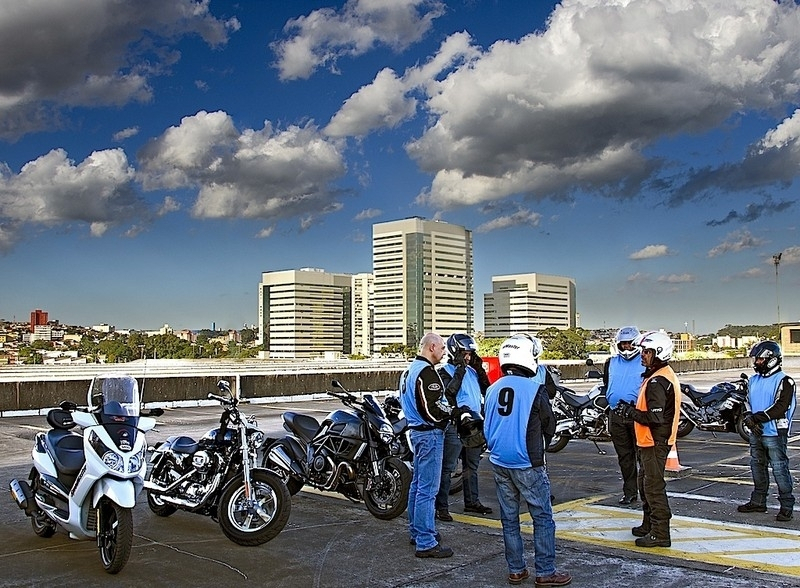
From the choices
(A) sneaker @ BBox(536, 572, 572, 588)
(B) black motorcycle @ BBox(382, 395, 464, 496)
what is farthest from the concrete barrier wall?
(A) sneaker @ BBox(536, 572, 572, 588)

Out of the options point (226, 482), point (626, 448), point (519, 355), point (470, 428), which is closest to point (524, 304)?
point (626, 448)

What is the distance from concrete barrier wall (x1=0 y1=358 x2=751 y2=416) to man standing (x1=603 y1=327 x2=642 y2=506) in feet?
31.5

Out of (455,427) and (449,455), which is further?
(449,455)

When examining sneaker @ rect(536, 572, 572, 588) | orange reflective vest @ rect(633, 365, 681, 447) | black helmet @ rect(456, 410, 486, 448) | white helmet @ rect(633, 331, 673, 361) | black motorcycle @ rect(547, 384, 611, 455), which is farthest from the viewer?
black motorcycle @ rect(547, 384, 611, 455)

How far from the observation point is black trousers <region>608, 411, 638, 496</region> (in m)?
9.49

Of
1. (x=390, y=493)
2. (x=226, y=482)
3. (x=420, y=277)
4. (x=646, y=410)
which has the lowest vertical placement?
(x=390, y=493)

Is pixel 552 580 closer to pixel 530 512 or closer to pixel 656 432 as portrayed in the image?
pixel 530 512

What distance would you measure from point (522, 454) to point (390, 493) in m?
2.89

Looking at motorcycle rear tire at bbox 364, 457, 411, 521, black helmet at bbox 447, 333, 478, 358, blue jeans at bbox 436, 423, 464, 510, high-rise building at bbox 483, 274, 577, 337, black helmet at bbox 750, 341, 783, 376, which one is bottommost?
motorcycle rear tire at bbox 364, 457, 411, 521

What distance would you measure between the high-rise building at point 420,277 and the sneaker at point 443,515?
6759 inches

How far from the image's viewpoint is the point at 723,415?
16.6 m

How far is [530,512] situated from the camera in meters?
6.17

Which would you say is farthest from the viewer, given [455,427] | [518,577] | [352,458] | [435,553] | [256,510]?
[352,458]

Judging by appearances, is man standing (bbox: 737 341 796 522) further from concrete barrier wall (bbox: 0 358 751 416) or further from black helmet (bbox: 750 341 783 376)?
concrete barrier wall (bbox: 0 358 751 416)
